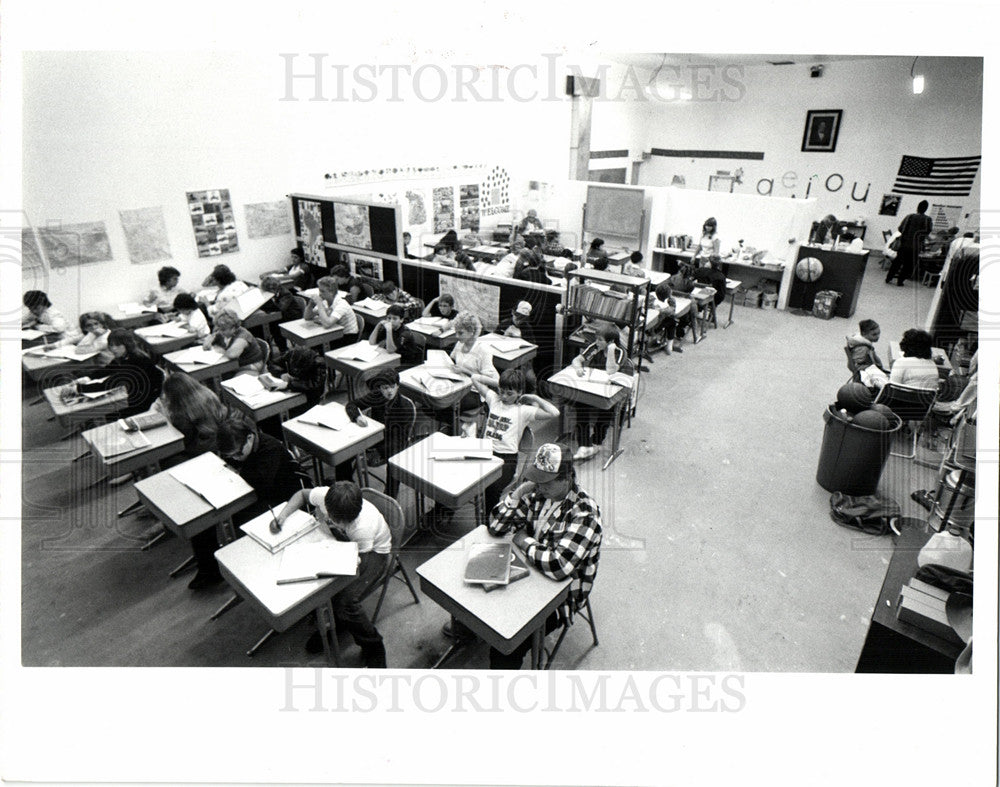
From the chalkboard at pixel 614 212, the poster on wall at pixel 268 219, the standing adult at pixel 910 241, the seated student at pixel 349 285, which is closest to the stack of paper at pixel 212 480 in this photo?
the seated student at pixel 349 285

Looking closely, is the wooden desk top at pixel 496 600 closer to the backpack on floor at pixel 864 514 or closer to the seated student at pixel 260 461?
the seated student at pixel 260 461

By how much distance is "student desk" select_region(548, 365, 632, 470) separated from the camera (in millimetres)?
4301

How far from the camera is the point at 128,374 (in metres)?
4.05

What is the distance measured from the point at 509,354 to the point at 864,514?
9.73ft

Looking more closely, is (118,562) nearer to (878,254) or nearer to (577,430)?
(577,430)

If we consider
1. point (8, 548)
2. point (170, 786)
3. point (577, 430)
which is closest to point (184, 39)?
point (8, 548)

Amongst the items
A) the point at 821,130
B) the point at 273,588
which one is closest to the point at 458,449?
the point at 273,588

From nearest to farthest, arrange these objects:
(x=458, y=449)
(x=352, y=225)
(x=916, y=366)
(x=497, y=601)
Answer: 1. (x=497, y=601)
2. (x=458, y=449)
3. (x=916, y=366)
4. (x=352, y=225)

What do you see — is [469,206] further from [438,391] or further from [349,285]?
[438,391]

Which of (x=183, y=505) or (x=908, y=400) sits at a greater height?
(x=908, y=400)

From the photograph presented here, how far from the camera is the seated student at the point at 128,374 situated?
3.98 m

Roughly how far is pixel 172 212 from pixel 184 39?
198 inches

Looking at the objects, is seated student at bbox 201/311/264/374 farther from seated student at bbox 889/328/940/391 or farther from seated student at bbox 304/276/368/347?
seated student at bbox 889/328/940/391

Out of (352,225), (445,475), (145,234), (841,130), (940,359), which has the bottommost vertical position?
(445,475)
